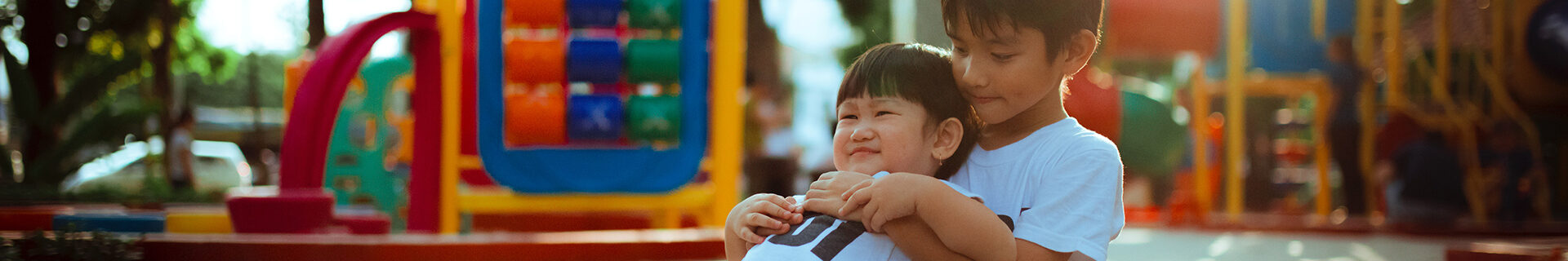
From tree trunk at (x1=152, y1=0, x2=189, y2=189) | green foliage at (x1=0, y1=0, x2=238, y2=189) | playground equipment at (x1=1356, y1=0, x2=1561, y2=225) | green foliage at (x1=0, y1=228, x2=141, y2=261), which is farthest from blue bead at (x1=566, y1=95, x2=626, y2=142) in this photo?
tree trunk at (x1=152, y1=0, x2=189, y2=189)

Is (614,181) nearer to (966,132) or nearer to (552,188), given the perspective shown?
(552,188)

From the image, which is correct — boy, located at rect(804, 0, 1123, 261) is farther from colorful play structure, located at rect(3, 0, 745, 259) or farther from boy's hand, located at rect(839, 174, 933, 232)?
colorful play structure, located at rect(3, 0, 745, 259)

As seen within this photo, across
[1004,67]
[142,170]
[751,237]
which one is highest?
[1004,67]

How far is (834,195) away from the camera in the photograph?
1.40 meters

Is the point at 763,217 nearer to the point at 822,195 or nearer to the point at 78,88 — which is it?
the point at 822,195

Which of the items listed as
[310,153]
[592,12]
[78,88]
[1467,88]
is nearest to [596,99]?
[592,12]

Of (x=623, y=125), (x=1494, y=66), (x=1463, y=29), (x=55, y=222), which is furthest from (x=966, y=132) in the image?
(x=1463, y=29)

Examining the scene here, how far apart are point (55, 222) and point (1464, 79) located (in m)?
8.59

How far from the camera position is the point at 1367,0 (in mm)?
7480

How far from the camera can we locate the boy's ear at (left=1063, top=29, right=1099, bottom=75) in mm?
1418

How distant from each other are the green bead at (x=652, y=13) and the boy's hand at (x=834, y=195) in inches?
114

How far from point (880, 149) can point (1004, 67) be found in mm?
194

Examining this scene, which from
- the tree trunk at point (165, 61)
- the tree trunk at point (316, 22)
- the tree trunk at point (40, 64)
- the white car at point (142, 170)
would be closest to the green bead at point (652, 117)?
the tree trunk at point (316, 22)

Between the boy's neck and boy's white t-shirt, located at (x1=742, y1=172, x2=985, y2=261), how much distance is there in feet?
0.45
